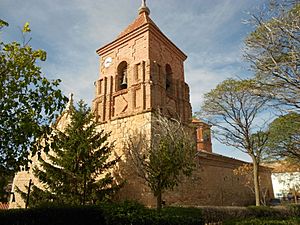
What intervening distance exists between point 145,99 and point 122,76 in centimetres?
324

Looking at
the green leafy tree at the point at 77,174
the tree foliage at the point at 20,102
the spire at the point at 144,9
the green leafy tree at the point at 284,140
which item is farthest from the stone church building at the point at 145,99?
the tree foliage at the point at 20,102

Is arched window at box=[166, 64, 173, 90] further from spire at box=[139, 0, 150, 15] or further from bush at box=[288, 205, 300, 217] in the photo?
bush at box=[288, 205, 300, 217]

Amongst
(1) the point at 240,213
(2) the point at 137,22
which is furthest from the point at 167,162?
(2) the point at 137,22

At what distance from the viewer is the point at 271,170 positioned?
26625 mm

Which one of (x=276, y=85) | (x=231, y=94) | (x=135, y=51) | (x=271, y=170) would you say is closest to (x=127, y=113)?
(x=135, y=51)

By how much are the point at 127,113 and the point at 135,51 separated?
394 centimetres

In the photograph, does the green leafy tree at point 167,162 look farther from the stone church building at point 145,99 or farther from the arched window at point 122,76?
the arched window at point 122,76

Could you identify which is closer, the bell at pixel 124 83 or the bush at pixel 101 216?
the bush at pixel 101 216

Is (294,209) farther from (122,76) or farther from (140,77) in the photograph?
(122,76)

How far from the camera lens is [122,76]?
15594 millimetres

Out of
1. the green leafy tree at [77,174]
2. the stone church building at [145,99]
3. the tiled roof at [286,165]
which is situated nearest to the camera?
the green leafy tree at [77,174]

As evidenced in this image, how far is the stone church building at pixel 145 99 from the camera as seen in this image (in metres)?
12.8

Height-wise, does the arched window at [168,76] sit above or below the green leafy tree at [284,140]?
above

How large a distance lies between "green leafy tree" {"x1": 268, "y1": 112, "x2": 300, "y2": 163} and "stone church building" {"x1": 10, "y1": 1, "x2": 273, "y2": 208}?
3862mm
